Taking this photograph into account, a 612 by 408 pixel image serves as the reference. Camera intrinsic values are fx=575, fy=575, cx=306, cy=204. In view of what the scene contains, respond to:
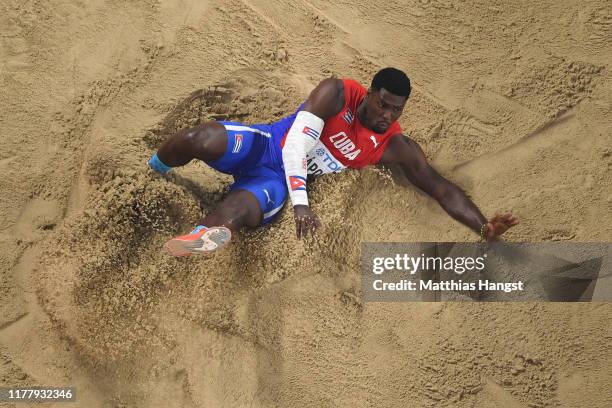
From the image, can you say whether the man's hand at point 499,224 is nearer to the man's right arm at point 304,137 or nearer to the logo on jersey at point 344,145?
→ the logo on jersey at point 344,145

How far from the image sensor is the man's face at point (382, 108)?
3381 millimetres

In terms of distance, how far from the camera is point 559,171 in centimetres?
424

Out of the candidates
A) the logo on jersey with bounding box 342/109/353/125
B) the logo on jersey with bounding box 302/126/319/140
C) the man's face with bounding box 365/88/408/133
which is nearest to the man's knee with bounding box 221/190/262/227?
the logo on jersey with bounding box 302/126/319/140

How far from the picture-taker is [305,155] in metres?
3.49

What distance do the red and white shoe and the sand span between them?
0.48 metres

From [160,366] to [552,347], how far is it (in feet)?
8.28

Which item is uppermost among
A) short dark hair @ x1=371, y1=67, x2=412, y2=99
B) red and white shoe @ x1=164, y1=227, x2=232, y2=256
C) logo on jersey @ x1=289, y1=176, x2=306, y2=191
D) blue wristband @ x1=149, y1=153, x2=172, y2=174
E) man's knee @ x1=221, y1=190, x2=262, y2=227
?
short dark hair @ x1=371, y1=67, x2=412, y2=99

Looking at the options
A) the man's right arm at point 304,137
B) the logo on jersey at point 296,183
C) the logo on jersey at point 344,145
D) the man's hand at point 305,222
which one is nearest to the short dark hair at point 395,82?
the man's right arm at point 304,137

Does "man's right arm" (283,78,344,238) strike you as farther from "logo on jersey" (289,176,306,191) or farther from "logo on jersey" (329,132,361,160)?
"logo on jersey" (329,132,361,160)

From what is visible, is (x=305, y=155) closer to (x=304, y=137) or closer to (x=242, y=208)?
(x=304, y=137)

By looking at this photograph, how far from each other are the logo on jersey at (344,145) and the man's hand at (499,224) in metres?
0.98

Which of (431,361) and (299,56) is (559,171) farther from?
(299,56)

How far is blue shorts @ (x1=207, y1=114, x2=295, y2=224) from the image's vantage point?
3.64 meters

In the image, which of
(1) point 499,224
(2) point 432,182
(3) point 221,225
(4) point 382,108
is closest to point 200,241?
(3) point 221,225
